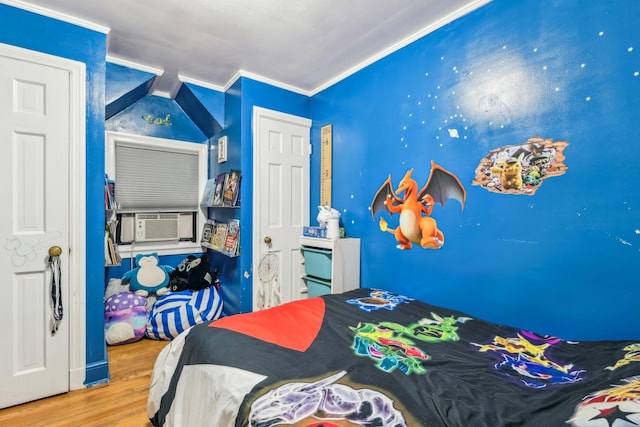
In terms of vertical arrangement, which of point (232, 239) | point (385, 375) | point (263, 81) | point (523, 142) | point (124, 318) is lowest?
point (124, 318)

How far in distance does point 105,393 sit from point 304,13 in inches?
116

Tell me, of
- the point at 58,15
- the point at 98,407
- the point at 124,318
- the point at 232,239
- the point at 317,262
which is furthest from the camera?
the point at 232,239

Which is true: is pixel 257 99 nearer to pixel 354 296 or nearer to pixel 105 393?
pixel 354 296

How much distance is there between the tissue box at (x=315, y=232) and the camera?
281 cm

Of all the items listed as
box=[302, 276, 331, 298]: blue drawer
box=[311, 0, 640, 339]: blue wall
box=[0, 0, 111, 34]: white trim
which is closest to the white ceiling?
box=[0, 0, 111, 34]: white trim

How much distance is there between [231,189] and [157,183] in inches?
41.0

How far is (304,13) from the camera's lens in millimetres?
2018

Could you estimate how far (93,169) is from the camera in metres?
2.16

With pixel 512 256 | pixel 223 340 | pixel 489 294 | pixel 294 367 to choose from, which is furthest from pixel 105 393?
pixel 512 256

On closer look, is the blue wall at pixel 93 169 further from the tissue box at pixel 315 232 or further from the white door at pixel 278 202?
the tissue box at pixel 315 232

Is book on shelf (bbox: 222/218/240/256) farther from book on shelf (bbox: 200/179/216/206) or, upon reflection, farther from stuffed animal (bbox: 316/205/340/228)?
stuffed animal (bbox: 316/205/340/228)

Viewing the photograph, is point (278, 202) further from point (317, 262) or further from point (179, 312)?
point (179, 312)

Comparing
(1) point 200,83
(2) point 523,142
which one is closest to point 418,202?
(2) point 523,142

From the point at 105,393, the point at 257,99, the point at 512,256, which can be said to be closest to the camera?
the point at 512,256
